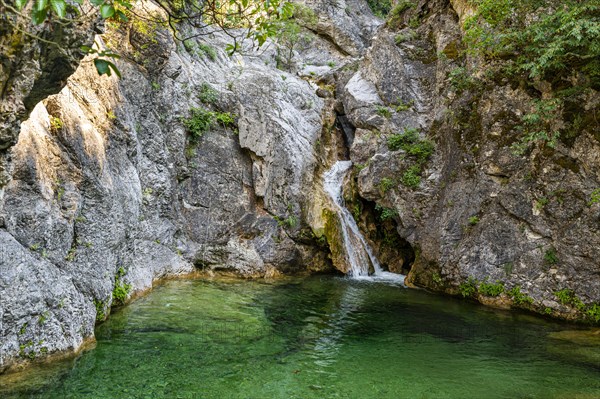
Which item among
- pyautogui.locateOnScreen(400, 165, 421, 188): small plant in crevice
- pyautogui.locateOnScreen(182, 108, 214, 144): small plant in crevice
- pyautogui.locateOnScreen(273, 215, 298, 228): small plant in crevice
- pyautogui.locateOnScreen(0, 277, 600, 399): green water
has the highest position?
pyautogui.locateOnScreen(182, 108, 214, 144): small plant in crevice

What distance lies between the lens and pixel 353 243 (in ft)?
48.9

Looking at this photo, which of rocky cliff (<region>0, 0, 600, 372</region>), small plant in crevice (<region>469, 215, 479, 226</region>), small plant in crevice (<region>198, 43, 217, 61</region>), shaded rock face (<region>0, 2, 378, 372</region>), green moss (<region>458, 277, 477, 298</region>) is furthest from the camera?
small plant in crevice (<region>198, 43, 217, 61</region>)

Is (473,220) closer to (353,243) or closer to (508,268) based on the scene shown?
(508,268)

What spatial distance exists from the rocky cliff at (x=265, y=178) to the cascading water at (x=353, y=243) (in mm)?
377

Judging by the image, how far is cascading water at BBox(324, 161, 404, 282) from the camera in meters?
14.5

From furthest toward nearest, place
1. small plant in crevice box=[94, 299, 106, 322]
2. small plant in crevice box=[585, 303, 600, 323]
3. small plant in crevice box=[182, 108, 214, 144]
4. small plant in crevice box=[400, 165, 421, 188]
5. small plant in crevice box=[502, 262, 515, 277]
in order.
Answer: small plant in crevice box=[400, 165, 421, 188], small plant in crevice box=[182, 108, 214, 144], small plant in crevice box=[502, 262, 515, 277], small plant in crevice box=[585, 303, 600, 323], small plant in crevice box=[94, 299, 106, 322]

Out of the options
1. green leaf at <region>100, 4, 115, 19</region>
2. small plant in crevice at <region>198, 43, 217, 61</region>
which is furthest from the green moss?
small plant in crevice at <region>198, 43, 217, 61</region>

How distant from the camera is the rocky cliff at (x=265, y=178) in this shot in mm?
6406

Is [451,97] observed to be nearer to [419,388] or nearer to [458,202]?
[458,202]

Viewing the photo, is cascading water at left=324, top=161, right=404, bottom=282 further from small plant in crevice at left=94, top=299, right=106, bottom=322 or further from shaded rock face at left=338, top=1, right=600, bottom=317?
small plant in crevice at left=94, top=299, right=106, bottom=322

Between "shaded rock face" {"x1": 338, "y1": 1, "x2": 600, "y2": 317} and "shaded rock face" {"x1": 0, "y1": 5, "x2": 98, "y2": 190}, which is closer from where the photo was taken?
"shaded rock face" {"x1": 0, "y1": 5, "x2": 98, "y2": 190}

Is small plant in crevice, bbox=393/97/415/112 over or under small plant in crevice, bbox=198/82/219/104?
over

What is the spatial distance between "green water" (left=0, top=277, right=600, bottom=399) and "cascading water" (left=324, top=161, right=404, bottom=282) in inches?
142

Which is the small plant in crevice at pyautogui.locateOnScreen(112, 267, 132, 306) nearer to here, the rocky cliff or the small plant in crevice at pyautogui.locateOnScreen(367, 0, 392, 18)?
the rocky cliff
